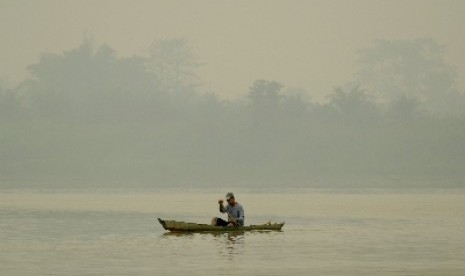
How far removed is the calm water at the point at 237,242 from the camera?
106 feet

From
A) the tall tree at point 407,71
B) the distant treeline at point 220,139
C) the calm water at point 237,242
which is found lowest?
the calm water at point 237,242

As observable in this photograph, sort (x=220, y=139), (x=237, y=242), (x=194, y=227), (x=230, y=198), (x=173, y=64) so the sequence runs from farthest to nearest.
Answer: (x=173, y=64), (x=220, y=139), (x=194, y=227), (x=230, y=198), (x=237, y=242)

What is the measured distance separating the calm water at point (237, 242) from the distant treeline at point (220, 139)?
2215 inches

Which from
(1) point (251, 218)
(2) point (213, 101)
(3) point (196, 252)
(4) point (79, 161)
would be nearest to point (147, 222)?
(1) point (251, 218)

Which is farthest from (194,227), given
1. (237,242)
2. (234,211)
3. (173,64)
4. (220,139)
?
(173,64)

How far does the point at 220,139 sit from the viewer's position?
5497 inches

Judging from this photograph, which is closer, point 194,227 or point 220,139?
point 194,227

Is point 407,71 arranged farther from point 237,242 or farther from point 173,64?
point 237,242

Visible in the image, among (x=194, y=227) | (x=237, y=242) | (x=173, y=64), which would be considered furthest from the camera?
(x=173, y=64)

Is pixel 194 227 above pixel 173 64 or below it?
below

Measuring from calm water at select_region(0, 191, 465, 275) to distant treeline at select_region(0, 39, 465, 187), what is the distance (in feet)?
185

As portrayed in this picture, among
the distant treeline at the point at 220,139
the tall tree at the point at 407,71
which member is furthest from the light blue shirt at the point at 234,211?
the tall tree at the point at 407,71

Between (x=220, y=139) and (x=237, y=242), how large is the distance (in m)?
98.4

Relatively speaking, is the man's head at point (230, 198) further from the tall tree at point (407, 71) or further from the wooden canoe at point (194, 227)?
the tall tree at point (407, 71)
